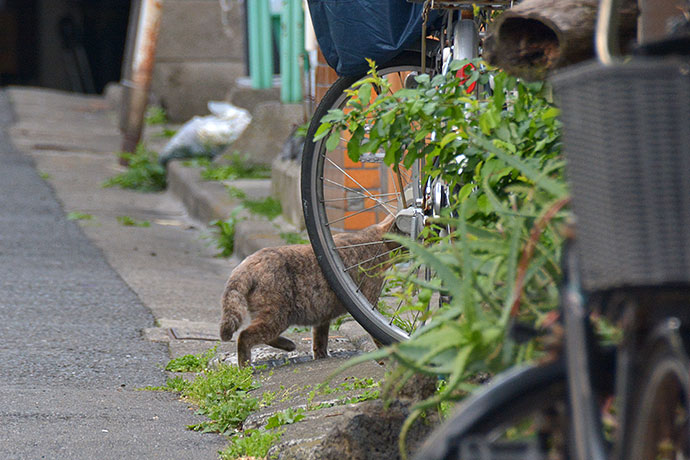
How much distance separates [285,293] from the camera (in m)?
3.45

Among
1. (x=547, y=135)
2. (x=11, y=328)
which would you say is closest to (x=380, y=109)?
(x=547, y=135)

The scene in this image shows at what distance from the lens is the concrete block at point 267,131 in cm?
757

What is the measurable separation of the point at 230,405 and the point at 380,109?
1.18 meters

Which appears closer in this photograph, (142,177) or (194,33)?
(142,177)

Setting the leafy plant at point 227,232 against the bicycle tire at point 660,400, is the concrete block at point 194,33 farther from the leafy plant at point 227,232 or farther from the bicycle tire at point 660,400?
the bicycle tire at point 660,400

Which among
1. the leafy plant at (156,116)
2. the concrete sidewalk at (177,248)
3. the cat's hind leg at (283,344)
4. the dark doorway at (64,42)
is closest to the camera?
the concrete sidewalk at (177,248)

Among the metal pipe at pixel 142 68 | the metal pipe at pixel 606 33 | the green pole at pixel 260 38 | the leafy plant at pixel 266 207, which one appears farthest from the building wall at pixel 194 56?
the metal pipe at pixel 606 33

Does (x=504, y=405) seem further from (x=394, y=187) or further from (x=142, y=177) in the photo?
(x=142, y=177)

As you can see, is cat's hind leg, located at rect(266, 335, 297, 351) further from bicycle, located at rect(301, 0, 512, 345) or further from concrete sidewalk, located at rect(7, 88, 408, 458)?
bicycle, located at rect(301, 0, 512, 345)

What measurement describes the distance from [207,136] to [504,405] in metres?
7.41

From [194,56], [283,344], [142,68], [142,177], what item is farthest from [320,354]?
[194,56]

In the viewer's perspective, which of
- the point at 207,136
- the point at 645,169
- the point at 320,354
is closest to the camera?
the point at 645,169

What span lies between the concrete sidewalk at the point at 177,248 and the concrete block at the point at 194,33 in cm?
136

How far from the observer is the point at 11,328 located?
3.91 metres
